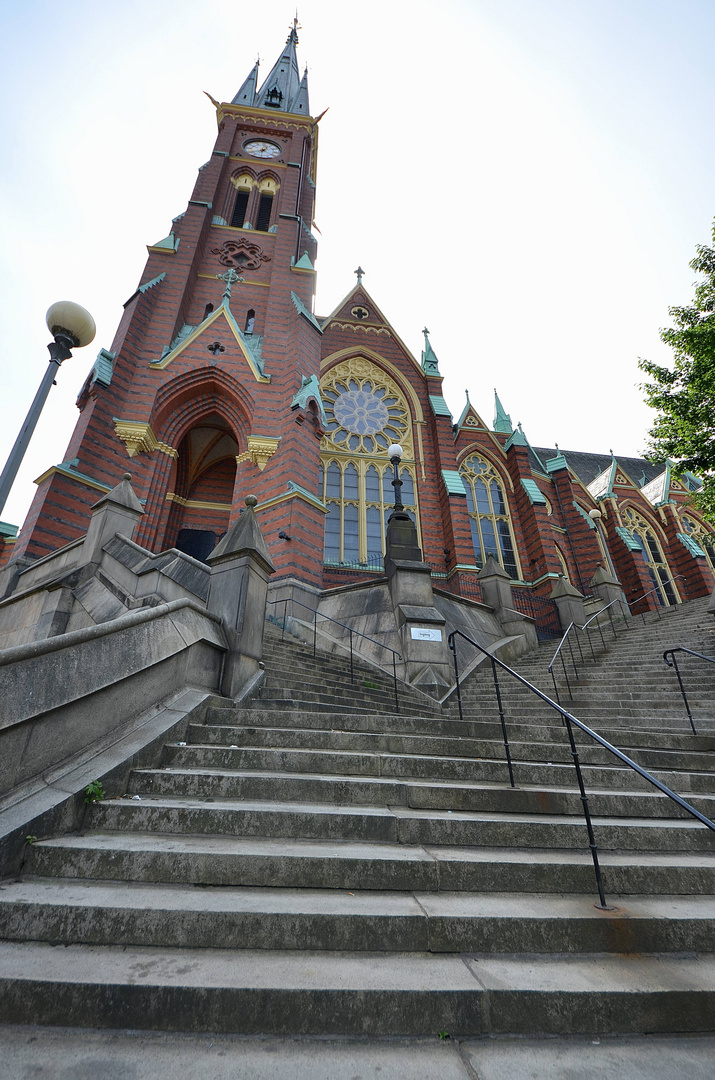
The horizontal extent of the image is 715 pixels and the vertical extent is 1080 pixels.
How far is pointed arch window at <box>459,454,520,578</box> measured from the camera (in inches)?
Answer: 778

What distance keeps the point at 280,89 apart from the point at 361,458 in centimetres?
3042

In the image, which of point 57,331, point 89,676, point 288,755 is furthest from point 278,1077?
point 57,331

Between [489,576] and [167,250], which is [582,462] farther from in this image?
[167,250]

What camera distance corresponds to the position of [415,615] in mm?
10438

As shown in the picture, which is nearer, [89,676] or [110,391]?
[89,676]

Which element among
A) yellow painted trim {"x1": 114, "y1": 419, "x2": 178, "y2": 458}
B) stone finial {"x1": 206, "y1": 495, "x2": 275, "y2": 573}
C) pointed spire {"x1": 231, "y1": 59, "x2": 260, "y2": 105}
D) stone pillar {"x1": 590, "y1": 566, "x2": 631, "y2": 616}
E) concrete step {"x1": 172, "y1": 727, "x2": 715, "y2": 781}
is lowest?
concrete step {"x1": 172, "y1": 727, "x2": 715, "y2": 781}

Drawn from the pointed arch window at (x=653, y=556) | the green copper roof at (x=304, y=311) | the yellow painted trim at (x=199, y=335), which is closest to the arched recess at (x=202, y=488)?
the yellow painted trim at (x=199, y=335)

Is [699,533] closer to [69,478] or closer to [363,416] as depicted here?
[363,416]

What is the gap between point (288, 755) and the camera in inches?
149

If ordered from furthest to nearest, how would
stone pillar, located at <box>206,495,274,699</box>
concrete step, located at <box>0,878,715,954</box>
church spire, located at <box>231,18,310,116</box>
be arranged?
church spire, located at <box>231,18,310,116</box> < stone pillar, located at <box>206,495,274,699</box> < concrete step, located at <box>0,878,715,954</box>

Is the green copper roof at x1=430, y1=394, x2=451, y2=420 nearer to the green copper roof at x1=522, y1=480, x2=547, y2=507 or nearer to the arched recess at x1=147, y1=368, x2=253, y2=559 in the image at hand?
the green copper roof at x1=522, y1=480, x2=547, y2=507

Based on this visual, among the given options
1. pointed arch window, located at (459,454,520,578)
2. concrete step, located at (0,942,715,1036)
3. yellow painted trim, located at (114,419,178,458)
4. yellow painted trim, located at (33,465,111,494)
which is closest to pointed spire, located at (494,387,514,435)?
pointed arch window, located at (459,454,520,578)

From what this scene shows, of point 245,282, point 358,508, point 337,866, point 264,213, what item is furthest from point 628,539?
point 337,866

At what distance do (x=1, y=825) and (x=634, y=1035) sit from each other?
10.3 ft
